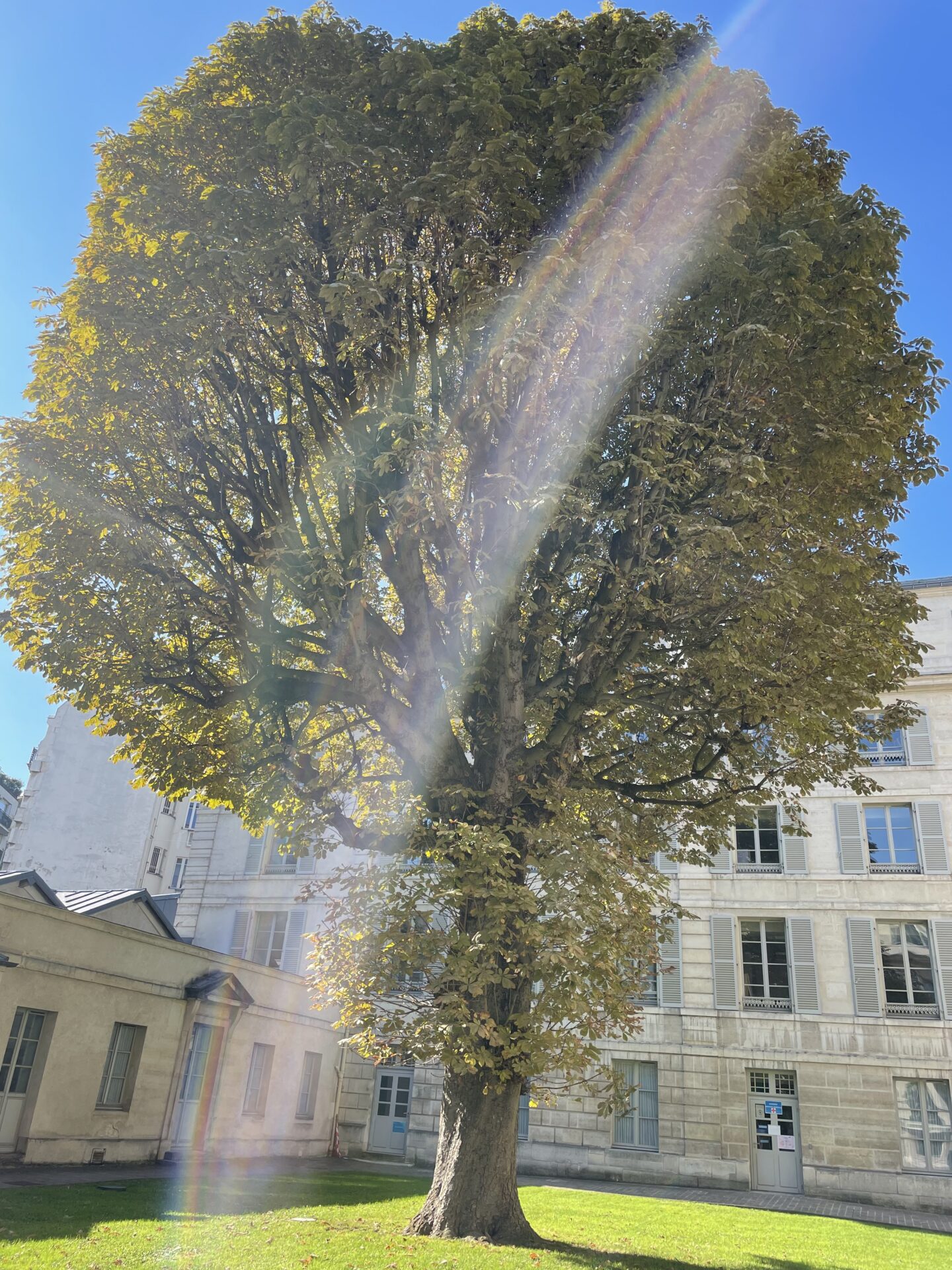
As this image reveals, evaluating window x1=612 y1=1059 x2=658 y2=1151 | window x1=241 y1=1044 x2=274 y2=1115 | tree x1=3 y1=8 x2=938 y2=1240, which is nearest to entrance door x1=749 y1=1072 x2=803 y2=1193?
window x1=612 y1=1059 x2=658 y2=1151

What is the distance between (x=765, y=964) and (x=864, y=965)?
2.27 m

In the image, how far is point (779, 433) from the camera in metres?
9.71

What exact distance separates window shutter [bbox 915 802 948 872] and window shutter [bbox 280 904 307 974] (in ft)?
52.8

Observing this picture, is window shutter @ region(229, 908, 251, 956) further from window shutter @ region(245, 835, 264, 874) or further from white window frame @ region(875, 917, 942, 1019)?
white window frame @ region(875, 917, 942, 1019)

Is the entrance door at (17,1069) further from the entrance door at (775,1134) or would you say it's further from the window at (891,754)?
the window at (891,754)

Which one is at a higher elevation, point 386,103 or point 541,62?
point 541,62

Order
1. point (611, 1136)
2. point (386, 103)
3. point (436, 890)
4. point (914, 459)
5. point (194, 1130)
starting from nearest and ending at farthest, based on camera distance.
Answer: point (436, 890), point (386, 103), point (914, 459), point (194, 1130), point (611, 1136)

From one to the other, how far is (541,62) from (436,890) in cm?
873

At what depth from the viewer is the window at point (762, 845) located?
23188mm

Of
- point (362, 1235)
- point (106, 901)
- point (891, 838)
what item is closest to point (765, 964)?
point (891, 838)

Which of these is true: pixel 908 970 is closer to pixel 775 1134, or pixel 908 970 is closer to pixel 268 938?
pixel 775 1134

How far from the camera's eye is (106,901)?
1755cm

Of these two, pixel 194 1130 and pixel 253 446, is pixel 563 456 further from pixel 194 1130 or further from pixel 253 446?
pixel 194 1130

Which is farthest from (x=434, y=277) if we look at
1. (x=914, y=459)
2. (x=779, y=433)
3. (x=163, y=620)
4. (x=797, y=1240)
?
(x=797, y=1240)
